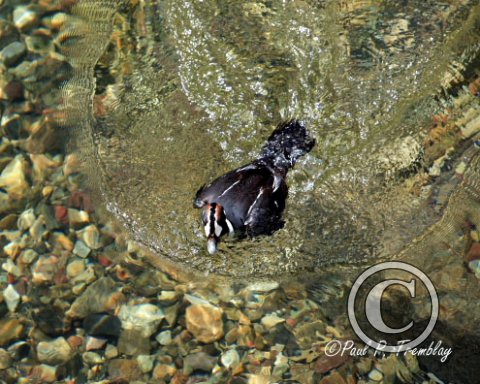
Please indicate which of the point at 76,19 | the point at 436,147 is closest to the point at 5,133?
the point at 76,19

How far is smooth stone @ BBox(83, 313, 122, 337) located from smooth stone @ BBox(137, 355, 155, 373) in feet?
0.95

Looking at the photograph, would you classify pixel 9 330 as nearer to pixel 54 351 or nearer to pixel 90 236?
pixel 54 351

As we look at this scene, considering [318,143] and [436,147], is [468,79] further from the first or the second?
[318,143]

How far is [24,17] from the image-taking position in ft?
20.2

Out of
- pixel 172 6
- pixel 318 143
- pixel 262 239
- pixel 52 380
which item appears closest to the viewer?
pixel 52 380

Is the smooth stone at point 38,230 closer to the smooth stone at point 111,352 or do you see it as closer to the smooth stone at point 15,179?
the smooth stone at point 15,179

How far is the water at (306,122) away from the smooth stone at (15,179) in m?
0.58

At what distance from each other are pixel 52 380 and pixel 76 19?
12.4 feet

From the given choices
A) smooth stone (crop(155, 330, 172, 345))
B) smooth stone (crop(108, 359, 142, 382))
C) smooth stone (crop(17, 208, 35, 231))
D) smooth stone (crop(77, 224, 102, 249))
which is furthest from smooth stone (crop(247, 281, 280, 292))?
smooth stone (crop(17, 208, 35, 231))

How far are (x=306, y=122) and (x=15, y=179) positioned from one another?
2838 millimetres

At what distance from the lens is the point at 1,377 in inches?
181

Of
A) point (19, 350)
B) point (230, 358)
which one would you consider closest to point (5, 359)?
point (19, 350)

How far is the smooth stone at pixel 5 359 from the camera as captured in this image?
15.2 ft

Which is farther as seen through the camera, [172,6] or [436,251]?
[172,6]
